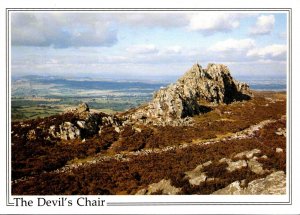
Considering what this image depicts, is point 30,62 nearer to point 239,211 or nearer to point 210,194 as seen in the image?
point 210,194

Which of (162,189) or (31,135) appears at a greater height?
(31,135)

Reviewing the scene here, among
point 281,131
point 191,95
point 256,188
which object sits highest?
point 191,95

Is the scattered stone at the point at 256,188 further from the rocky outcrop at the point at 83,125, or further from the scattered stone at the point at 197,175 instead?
the rocky outcrop at the point at 83,125

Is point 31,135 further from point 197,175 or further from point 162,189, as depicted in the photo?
point 197,175

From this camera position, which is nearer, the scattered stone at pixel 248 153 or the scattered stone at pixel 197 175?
the scattered stone at pixel 197 175

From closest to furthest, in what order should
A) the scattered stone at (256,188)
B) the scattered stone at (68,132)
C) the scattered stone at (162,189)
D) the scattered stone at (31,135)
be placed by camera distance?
the scattered stone at (256,188)
the scattered stone at (162,189)
the scattered stone at (31,135)
the scattered stone at (68,132)

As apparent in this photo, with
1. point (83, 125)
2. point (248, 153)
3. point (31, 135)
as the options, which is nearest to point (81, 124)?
point (83, 125)

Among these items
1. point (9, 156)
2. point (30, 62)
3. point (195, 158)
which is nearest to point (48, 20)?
point (30, 62)

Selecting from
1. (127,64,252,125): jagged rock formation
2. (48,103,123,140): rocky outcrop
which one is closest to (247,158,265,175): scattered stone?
(127,64,252,125): jagged rock formation

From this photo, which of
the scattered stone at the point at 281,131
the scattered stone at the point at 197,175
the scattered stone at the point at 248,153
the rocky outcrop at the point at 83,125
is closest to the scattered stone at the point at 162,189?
the scattered stone at the point at 197,175
